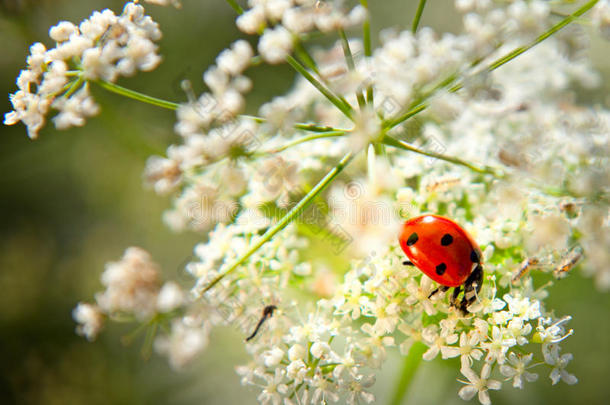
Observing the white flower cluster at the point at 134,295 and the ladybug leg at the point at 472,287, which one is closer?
the ladybug leg at the point at 472,287

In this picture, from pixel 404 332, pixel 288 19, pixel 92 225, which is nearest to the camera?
pixel 288 19

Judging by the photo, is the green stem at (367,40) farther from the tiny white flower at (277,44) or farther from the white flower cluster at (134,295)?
the white flower cluster at (134,295)

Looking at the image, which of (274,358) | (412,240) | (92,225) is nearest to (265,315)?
(274,358)

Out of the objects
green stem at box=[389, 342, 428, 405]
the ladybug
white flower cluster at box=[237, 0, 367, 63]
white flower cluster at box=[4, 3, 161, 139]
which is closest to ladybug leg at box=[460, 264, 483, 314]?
the ladybug

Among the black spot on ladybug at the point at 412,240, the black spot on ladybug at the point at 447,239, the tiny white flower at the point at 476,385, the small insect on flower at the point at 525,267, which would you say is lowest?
the tiny white flower at the point at 476,385

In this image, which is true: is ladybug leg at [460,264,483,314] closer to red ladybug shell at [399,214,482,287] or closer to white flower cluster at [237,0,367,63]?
red ladybug shell at [399,214,482,287]

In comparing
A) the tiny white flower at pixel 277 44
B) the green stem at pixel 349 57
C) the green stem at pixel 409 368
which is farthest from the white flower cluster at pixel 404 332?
the tiny white flower at pixel 277 44

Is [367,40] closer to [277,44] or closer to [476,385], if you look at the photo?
[277,44]

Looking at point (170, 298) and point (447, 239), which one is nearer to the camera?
point (447, 239)
